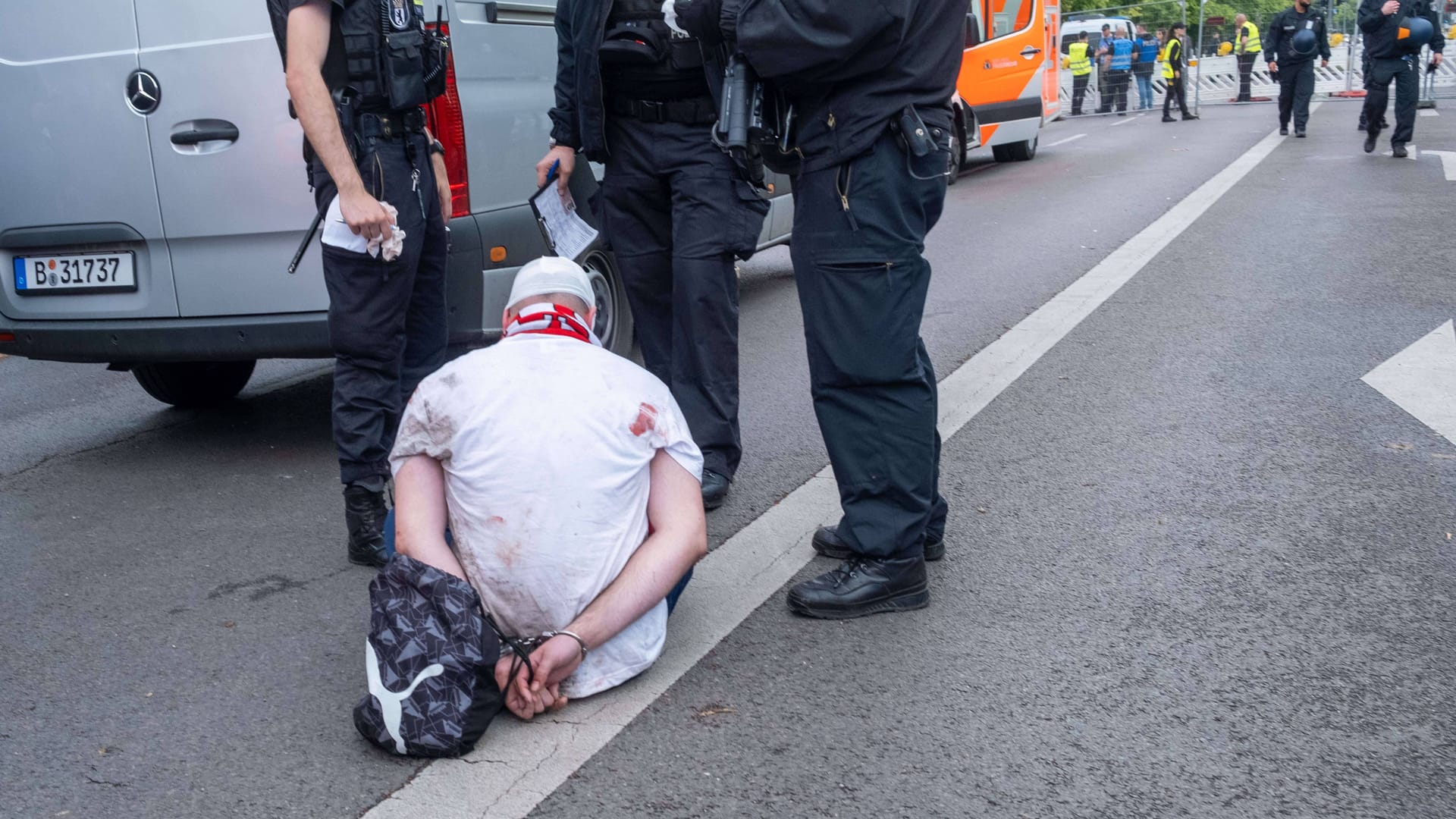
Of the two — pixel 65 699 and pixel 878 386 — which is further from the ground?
pixel 878 386

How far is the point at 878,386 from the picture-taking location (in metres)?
3.22

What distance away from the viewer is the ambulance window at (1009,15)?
47.6 ft

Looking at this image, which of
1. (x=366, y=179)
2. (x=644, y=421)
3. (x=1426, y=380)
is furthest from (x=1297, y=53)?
(x=644, y=421)

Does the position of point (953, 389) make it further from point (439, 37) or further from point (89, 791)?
point (89, 791)

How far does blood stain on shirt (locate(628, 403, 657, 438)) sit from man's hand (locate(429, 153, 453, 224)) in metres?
1.47

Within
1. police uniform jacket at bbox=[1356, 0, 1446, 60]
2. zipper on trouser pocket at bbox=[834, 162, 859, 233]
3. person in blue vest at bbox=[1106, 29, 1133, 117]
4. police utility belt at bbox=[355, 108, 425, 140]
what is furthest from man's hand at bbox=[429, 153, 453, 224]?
person in blue vest at bbox=[1106, 29, 1133, 117]

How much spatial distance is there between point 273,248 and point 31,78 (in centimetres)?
102

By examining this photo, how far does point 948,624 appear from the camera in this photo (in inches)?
124

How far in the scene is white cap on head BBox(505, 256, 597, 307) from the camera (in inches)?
119

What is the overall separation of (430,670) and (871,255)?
1370 mm

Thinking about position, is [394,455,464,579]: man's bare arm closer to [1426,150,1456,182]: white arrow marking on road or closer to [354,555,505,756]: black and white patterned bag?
[354,555,505,756]: black and white patterned bag

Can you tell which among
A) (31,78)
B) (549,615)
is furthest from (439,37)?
(549,615)

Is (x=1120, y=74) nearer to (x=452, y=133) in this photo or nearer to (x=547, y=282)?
(x=452, y=133)

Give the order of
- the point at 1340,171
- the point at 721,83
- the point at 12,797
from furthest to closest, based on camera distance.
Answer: the point at 1340,171 → the point at 721,83 → the point at 12,797
